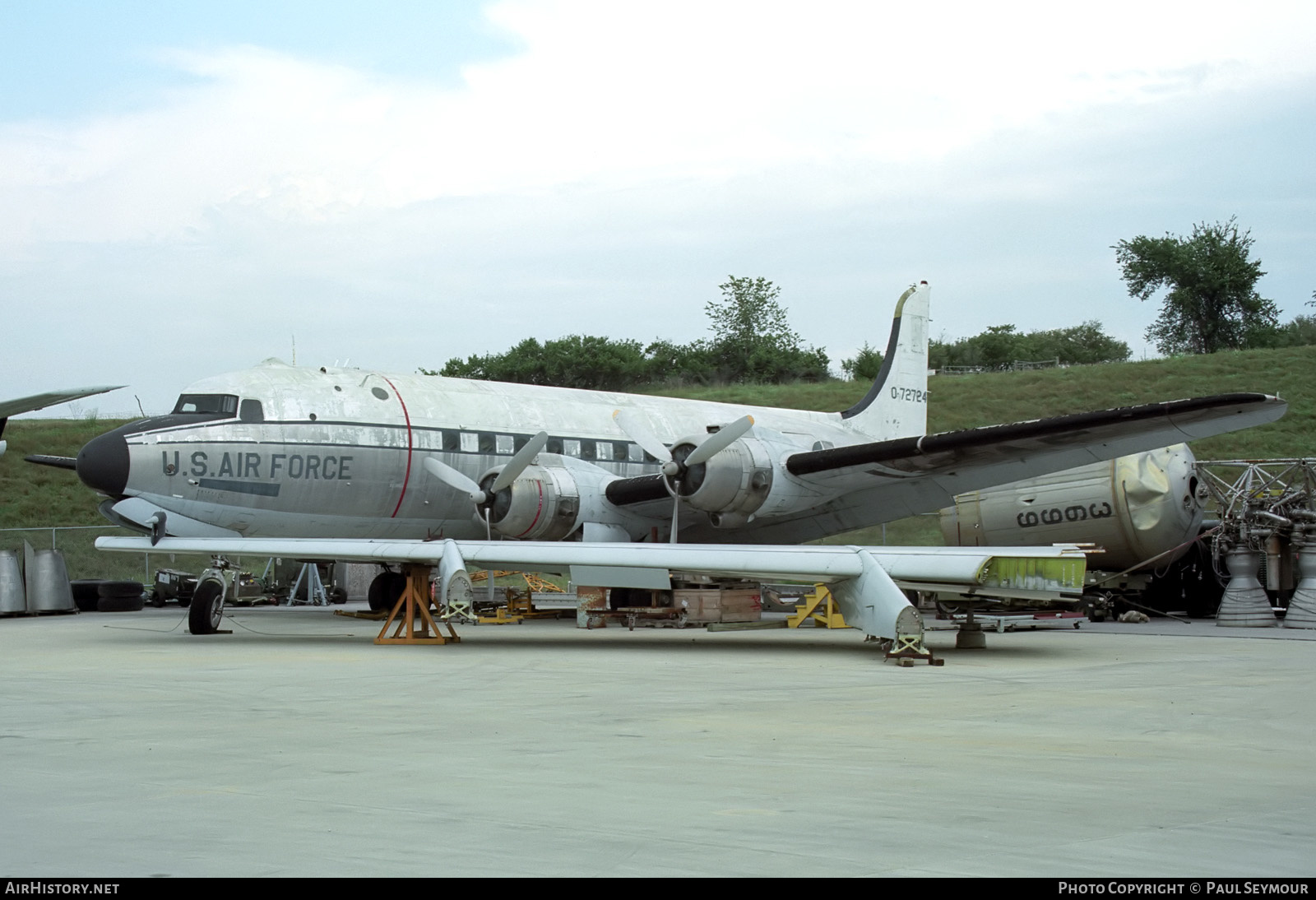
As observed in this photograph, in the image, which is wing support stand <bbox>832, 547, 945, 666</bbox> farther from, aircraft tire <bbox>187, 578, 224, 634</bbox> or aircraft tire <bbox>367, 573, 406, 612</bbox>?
aircraft tire <bbox>367, 573, 406, 612</bbox>

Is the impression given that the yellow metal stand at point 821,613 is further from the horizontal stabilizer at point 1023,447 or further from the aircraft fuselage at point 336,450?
the horizontal stabilizer at point 1023,447

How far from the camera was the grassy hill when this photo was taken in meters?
42.6

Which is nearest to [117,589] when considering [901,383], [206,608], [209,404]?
[209,404]

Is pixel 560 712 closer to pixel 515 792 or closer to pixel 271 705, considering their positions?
pixel 271 705

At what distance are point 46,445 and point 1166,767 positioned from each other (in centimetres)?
4937

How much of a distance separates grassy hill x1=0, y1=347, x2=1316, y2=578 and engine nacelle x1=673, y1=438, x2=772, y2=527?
1970 centimetres

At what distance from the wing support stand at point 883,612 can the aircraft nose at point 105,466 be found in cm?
1050

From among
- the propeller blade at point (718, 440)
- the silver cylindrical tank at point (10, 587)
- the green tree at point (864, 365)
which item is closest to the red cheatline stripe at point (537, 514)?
the propeller blade at point (718, 440)

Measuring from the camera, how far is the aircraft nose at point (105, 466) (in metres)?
17.4

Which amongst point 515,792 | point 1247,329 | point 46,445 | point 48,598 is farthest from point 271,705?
point 1247,329

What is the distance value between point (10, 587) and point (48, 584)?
0.71 m

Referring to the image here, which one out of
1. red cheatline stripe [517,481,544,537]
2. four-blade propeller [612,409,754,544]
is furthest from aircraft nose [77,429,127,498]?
four-blade propeller [612,409,754,544]

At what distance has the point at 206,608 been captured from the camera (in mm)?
16578

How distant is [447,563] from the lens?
14.1 m
